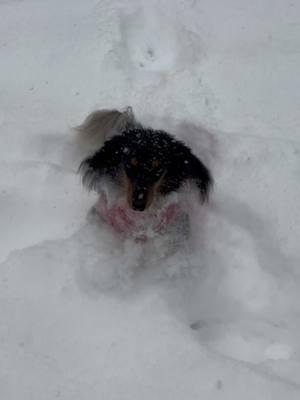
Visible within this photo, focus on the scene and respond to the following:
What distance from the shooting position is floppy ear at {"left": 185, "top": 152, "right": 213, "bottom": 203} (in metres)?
2.89

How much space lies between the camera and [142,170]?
8.91 feet

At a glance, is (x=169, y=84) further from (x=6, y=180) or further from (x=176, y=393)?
(x=176, y=393)

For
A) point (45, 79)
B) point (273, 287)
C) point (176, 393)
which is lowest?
point (176, 393)

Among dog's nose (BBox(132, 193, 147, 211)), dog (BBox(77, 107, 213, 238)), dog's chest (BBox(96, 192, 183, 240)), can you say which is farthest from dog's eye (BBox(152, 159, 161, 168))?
dog's chest (BBox(96, 192, 183, 240))

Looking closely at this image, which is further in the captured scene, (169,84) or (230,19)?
(230,19)

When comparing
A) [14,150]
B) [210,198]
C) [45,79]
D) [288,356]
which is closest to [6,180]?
[14,150]

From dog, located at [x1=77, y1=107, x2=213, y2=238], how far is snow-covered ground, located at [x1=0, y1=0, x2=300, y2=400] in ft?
0.78

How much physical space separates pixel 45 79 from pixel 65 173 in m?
0.86

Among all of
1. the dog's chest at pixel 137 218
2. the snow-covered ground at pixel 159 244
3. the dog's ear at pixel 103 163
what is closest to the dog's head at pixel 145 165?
the dog's ear at pixel 103 163

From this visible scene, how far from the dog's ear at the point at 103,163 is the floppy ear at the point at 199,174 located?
35 cm

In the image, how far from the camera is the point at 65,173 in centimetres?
343

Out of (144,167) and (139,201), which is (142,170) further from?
(139,201)

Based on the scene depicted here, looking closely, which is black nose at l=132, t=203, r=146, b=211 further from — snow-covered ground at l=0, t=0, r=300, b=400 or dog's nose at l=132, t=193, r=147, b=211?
snow-covered ground at l=0, t=0, r=300, b=400

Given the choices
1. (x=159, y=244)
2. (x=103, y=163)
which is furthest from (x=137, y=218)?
(x=103, y=163)
